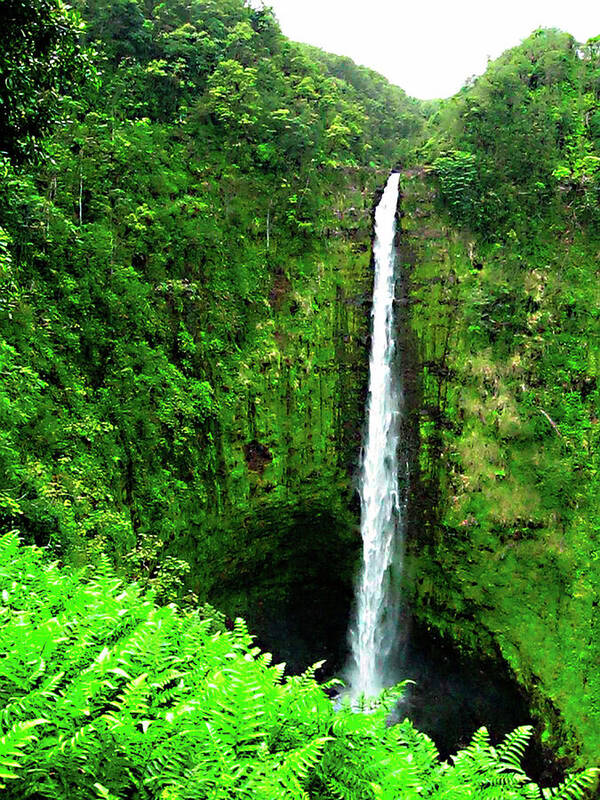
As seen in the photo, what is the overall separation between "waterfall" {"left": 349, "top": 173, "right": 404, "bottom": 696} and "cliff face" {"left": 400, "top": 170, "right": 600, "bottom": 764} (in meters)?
0.67

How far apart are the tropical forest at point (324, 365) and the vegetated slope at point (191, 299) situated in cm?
8

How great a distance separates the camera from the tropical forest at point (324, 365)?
11.7 meters

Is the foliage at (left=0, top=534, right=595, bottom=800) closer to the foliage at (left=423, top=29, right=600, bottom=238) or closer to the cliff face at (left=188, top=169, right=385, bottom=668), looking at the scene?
the cliff face at (left=188, top=169, right=385, bottom=668)

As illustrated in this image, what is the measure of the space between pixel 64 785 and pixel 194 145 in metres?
18.2

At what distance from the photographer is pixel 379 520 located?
15.2 metres

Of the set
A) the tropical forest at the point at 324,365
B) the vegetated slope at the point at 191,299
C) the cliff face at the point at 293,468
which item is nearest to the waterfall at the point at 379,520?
the tropical forest at the point at 324,365

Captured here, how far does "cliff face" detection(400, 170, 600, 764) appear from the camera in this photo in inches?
491

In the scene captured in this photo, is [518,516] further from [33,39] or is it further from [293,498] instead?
[33,39]

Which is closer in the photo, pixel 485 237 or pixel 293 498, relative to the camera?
pixel 293 498

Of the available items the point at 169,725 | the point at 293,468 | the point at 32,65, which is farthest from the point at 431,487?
the point at 169,725

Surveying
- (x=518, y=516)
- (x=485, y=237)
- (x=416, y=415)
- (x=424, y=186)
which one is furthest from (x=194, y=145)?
(x=518, y=516)

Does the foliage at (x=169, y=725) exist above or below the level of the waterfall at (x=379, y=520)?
above

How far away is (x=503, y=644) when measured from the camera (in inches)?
516

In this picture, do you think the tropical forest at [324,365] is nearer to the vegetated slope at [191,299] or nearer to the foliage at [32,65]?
the vegetated slope at [191,299]
